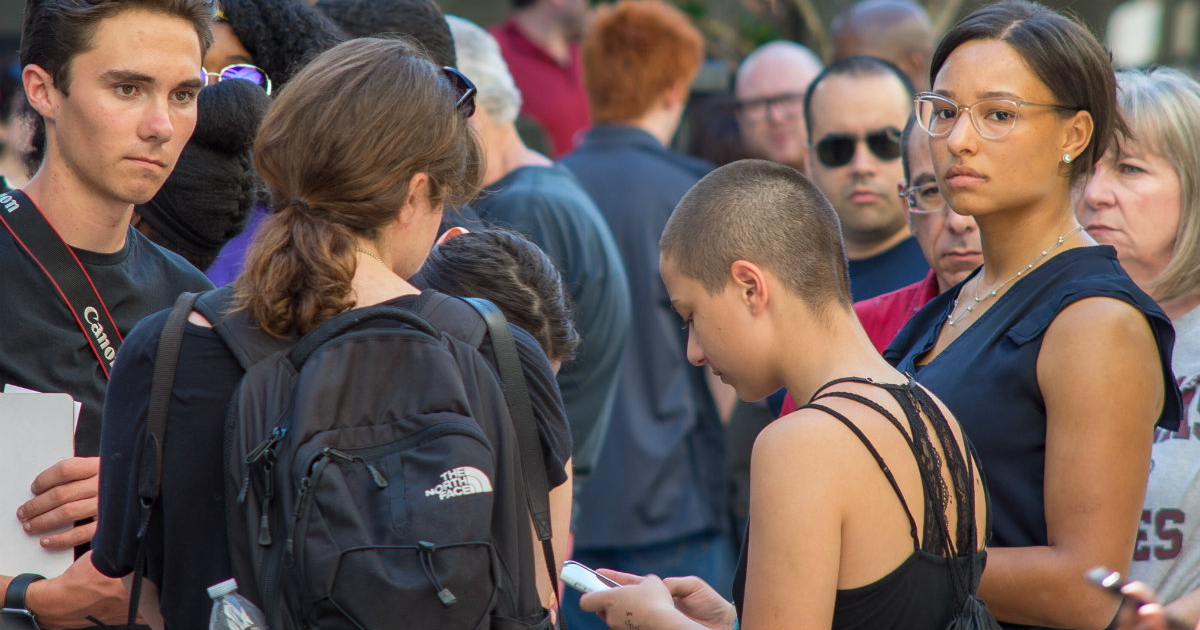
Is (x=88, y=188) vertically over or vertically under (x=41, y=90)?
under

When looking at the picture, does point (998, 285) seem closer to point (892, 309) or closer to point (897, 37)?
point (892, 309)

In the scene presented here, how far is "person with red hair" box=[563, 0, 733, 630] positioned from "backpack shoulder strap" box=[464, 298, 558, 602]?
2578mm

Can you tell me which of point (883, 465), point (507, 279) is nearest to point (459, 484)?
point (883, 465)

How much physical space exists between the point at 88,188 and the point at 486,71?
1.99m

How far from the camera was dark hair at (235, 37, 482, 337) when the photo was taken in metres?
1.75

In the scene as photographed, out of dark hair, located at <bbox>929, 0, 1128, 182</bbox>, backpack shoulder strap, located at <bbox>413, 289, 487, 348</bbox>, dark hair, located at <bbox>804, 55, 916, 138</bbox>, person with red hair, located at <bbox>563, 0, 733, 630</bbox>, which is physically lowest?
person with red hair, located at <bbox>563, 0, 733, 630</bbox>

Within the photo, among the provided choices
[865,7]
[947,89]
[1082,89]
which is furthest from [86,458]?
[865,7]

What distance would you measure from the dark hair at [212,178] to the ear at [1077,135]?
185 centimetres

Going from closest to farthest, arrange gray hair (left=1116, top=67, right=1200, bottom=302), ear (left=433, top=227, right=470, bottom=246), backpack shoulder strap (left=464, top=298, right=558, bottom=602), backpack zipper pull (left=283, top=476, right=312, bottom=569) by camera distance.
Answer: backpack zipper pull (left=283, top=476, right=312, bottom=569)
backpack shoulder strap (left=464, top=298, right=558, bottom=602)
ear (left=433, top=227, right=470, bottom=246)
gray hair (left=1116, top=67, right=1200, bottom=302)

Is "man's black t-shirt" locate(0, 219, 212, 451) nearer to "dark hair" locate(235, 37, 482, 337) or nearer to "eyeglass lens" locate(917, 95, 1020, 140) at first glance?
"dark hair" locate(235, 37, 482, 337)

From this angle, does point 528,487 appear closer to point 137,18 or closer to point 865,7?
point 137,18

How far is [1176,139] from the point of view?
290 centimetres

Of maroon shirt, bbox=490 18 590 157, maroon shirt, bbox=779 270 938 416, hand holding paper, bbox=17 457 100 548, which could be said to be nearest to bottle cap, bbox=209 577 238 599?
hand holding paper, bbox=17 457 100 548

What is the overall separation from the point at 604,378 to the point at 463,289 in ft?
Result: 6.11
